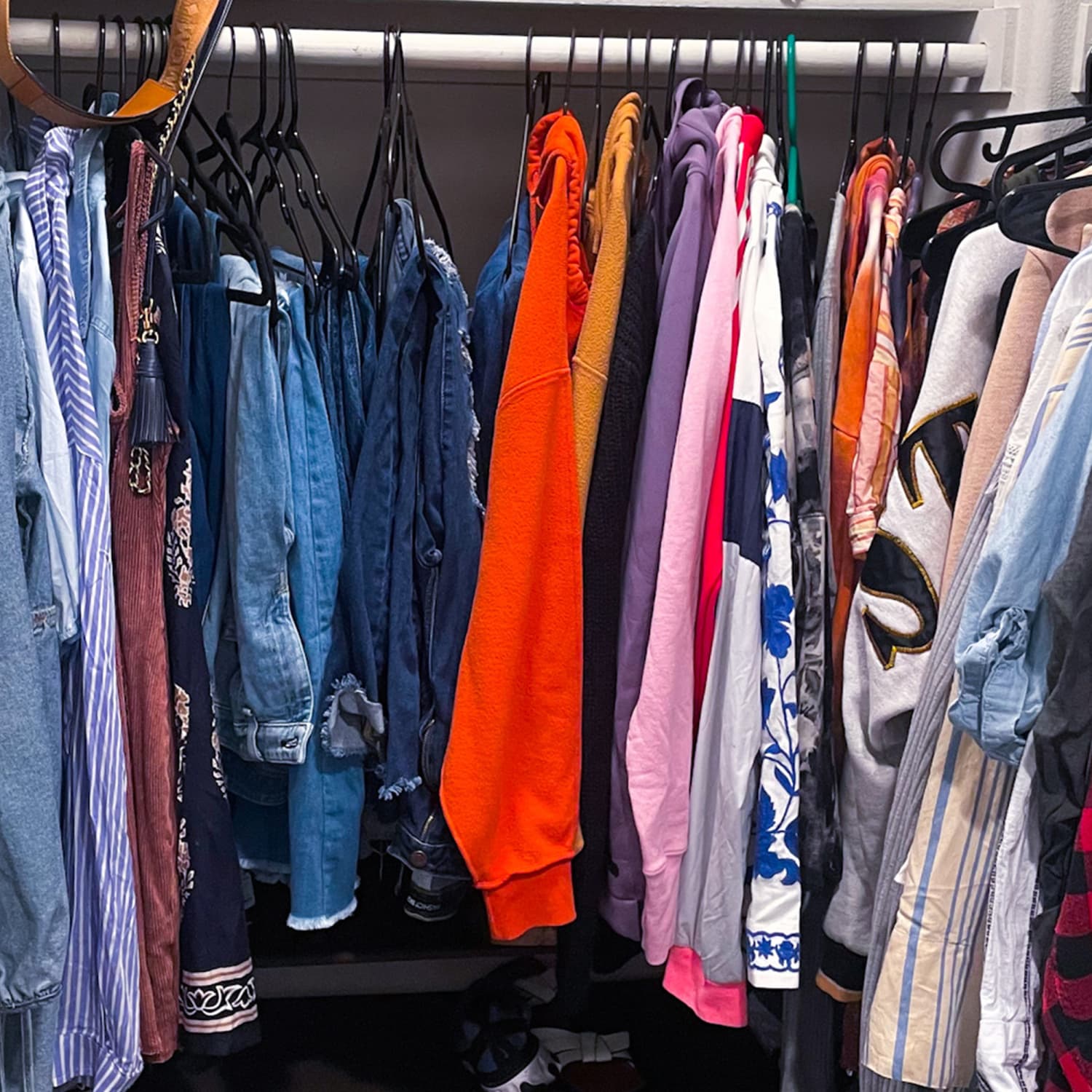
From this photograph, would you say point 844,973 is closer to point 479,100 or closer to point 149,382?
point 149,382

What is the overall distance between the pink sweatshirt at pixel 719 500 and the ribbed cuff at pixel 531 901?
23 cm

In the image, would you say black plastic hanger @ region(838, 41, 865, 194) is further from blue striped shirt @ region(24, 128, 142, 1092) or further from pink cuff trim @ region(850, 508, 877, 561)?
blue striped shirt @ region(24, 128, 142, 1092)

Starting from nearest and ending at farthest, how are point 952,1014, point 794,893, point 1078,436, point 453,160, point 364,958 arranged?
point 1078,436 < point 952,1014 < point 794,893 < point 364,958 < point 453,160

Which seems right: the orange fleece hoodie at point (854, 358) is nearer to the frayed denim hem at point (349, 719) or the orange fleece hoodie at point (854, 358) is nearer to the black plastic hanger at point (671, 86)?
the black plastic hanger at point (671, 86)

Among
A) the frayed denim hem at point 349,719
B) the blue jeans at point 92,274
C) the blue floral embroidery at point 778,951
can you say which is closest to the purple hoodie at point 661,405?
the blue floral embroidery at point 778,951

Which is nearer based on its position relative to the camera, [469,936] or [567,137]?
[567,137]

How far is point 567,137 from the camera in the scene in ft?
3.31

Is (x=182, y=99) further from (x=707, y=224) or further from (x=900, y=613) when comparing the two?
(x=900, y=613)

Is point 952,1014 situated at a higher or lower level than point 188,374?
lower

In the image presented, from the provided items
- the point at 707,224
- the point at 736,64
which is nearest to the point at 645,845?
the point at 707,224

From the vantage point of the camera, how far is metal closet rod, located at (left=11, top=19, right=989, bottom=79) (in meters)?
0.99

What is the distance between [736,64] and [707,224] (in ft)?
0.65

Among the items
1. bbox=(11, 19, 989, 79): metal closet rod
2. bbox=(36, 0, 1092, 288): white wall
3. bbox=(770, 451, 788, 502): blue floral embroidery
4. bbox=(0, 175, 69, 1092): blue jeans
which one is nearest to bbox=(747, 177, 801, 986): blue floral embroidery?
bbox=(770, 451, 788, 502): blue floral embroidery

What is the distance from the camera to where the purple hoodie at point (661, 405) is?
98cm
